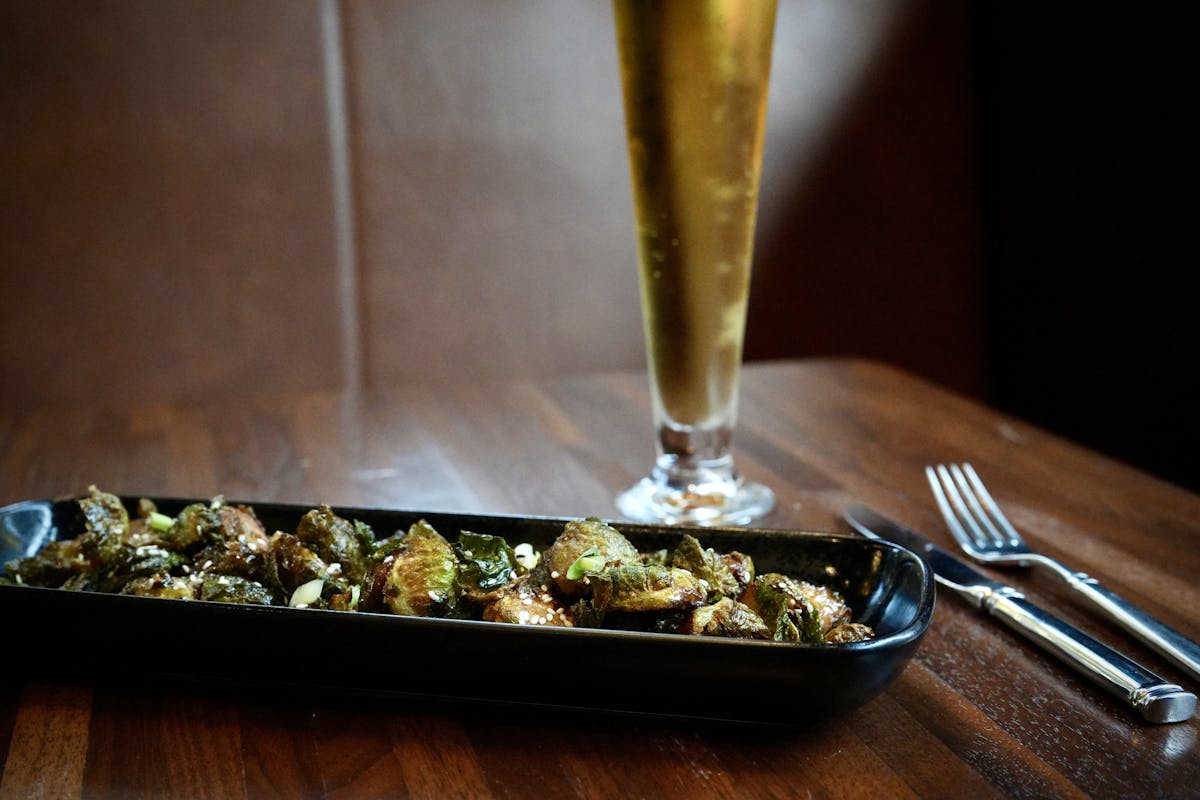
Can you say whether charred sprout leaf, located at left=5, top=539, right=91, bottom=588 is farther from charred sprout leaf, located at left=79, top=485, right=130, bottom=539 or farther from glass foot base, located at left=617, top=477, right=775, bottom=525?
glass foot base, located at left=617, top=477, right=775, bottom=525

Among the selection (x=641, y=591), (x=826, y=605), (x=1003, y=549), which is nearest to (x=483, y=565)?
(x=641, y=591)

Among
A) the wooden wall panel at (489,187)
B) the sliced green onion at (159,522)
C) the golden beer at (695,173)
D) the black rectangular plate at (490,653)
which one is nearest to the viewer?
the black rectangular plate at (490,653)

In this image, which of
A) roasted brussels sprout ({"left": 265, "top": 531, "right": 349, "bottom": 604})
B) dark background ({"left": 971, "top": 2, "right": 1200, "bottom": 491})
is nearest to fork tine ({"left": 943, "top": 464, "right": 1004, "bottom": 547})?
roasted brussels sprout ({"left": 265, "top": 531, "right": 349, "bottom": 604})

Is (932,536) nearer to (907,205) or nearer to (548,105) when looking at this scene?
(548,105)

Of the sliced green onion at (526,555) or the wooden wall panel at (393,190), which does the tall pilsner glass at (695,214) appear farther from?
the wooden wall panel at (393,190)

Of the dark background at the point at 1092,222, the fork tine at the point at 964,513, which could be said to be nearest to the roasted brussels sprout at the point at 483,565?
the fork tine at the point at 964,513

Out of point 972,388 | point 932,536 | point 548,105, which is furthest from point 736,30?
point 972,388

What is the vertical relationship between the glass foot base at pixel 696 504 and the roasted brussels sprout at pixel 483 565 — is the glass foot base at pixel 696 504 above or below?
below

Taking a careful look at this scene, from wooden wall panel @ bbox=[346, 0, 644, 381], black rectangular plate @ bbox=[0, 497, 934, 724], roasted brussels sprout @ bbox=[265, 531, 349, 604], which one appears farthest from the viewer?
wooden wall panel @ bbox=[346, 0, 644, 381]
